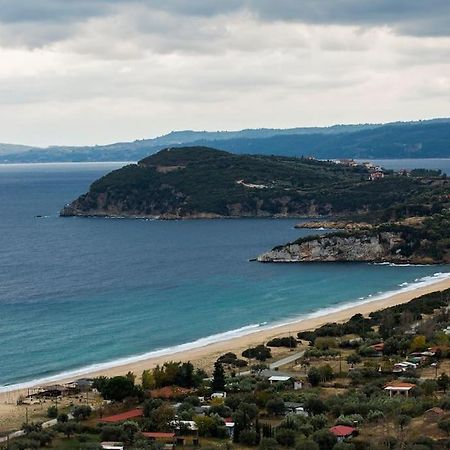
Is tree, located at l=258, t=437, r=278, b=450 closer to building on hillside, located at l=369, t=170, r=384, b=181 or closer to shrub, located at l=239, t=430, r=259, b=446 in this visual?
shrub, located at l=239, t=430, r=259, b=446

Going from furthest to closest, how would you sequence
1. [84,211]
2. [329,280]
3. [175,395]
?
[84,211], [329,280], [175,395]

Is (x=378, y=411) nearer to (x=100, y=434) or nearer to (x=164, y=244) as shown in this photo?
(x=100, y=434)

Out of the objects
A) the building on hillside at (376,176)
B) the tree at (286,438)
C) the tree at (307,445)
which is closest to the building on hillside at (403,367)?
the tree at (286,438)

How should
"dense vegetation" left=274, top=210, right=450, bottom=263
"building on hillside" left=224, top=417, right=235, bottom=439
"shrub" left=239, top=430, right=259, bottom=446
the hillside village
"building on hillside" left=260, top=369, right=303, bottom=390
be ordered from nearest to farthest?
the hillside village < "shrub" left=239, top=430, right=259, bottom=446 < "building on hillside" left=224, top=417, right=235, bottom=439 < "building on hillside" left=260, top=369, right=303, bottom=390 < "dense vegetation" left=274, top=210, right=450, bottom=263

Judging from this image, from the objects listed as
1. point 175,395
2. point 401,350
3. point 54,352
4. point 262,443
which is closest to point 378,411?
point 262,443

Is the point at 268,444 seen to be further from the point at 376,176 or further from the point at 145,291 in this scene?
the point at 376,176

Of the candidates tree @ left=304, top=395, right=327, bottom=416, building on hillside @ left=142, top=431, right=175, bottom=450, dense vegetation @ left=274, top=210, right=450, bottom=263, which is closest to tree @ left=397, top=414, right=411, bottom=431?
tree @ left=304, top=395, right=327, bottom=416
